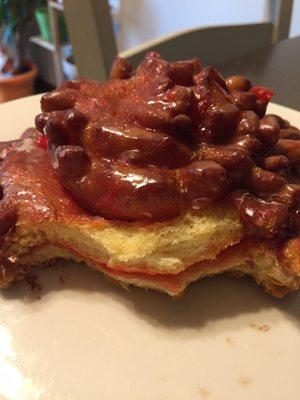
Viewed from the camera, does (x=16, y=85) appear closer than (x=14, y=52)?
Yes

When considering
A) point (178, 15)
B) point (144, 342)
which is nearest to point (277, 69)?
point (144, 342)

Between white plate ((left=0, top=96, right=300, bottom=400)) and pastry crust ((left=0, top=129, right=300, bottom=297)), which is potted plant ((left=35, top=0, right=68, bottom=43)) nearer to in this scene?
pastry crust ((left=0, top=129, right=300, bottom=297))

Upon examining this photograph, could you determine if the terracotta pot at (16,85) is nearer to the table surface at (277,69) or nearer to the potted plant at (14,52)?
the potted plant at (14,52)

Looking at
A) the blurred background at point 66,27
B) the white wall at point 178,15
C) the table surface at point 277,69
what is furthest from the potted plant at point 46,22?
the table surface at point 277,69

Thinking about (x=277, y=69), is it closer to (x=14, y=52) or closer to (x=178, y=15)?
Result: (x=178, y=15)

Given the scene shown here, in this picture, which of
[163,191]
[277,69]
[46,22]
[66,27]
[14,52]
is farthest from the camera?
[14,52]

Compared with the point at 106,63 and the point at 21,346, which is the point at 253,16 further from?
the point at 21,346

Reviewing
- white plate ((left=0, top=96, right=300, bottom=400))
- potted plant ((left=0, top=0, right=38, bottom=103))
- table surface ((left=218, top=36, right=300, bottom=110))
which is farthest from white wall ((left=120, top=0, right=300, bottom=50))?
white plate ((left=0, top=96, right=300, bottom=400))
